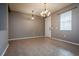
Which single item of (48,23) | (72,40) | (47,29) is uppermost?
(48,23)

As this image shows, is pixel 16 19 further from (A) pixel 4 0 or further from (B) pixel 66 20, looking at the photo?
(A) pixel 4 0

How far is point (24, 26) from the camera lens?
698 centimetres

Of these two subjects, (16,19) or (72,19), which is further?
(16,19)

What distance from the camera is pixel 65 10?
4.93 m

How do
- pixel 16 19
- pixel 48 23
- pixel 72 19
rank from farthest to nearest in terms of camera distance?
pixel 48 23
pixel 16 19
pixel 72 19

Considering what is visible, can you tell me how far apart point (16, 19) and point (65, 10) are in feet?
12.0

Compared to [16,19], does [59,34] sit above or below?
below

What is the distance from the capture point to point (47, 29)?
7.43 metres

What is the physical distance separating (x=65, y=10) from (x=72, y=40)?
5.76 feet

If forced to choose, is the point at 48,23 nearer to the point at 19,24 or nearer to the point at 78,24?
the point at 19,24

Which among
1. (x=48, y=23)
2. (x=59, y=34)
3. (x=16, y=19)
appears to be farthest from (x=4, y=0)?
(x=48, y=23)

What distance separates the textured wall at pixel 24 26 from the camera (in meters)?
5.97

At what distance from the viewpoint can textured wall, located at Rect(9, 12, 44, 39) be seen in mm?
5969

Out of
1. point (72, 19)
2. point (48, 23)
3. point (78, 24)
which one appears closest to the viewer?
point (78, 24)
